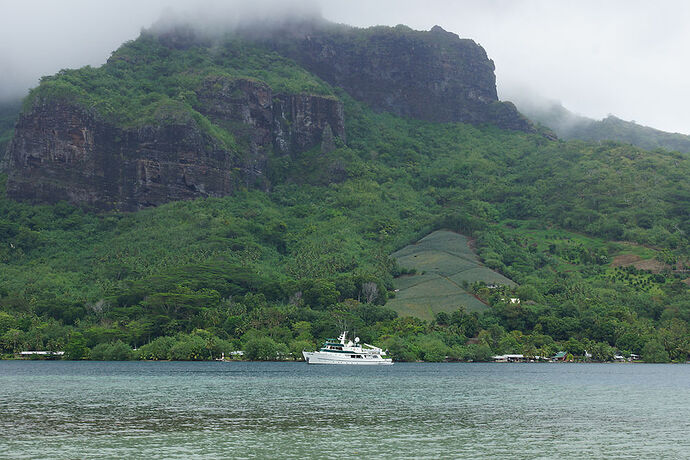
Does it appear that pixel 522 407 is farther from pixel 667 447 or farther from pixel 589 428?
pixel 667 447

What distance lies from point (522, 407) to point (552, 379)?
39917 millimetres

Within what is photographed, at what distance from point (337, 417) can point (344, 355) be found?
280 ft

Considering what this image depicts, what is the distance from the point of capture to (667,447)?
4425cm

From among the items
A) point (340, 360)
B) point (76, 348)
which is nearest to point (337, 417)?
point (340, 360)

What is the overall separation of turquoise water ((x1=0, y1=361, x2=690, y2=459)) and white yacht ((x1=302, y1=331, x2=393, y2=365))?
40.8m

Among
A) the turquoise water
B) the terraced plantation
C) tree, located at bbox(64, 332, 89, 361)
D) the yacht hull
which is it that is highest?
the terraced plantation

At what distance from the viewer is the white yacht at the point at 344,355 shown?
459 ft

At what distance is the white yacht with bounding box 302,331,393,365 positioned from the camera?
5512 inches

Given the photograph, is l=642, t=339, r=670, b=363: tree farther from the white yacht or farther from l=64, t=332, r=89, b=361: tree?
l=64, t=332, r=89, b=361: tree

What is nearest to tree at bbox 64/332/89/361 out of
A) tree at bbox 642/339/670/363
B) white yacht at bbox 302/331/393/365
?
white yacht at bbox 302/331/393/365

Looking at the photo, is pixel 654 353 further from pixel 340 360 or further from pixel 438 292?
pixel 340 360

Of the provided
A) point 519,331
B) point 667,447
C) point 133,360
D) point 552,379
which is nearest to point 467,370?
point 552,379

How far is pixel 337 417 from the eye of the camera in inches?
2203

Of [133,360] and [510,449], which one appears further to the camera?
[133,360]
